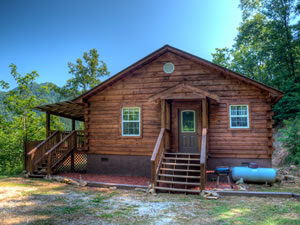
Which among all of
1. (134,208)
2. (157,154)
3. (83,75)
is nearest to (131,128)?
(157,154)

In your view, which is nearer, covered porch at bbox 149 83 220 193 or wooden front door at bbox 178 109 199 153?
covered porch at bbox 149 83 220 193

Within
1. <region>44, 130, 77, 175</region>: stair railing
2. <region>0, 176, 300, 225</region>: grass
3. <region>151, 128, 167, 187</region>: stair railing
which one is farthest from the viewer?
<region>44, 130, 77, 175</region>: stair railing

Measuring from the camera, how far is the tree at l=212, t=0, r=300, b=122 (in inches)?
816

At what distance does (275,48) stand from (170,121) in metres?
18.9

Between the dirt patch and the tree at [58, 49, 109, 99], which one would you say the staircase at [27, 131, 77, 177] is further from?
the tree at [58, 49, 109, 99]

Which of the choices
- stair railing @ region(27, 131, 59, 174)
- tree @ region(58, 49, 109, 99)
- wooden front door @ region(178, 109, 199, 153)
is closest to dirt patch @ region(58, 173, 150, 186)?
stair railing @ region(27, 131, 59, 174)

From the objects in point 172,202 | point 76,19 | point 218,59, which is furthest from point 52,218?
point 218,59

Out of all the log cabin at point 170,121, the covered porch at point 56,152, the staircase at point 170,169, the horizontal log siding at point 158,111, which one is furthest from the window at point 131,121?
the covered porch at point 56,152

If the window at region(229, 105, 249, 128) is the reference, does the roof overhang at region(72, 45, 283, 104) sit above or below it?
above

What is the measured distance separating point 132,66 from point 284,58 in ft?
63.6

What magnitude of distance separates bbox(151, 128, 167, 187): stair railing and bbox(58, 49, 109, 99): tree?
24281 millimetres

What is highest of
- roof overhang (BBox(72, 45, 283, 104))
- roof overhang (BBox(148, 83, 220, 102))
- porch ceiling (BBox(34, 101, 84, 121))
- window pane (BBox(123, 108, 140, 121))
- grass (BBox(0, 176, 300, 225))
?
roof overhang (BBox(72, 45, 283, 104))

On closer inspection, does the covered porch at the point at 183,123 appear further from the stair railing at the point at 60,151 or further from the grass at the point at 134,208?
the stair railing at the point at 60,151

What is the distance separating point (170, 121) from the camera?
35.2 ft
